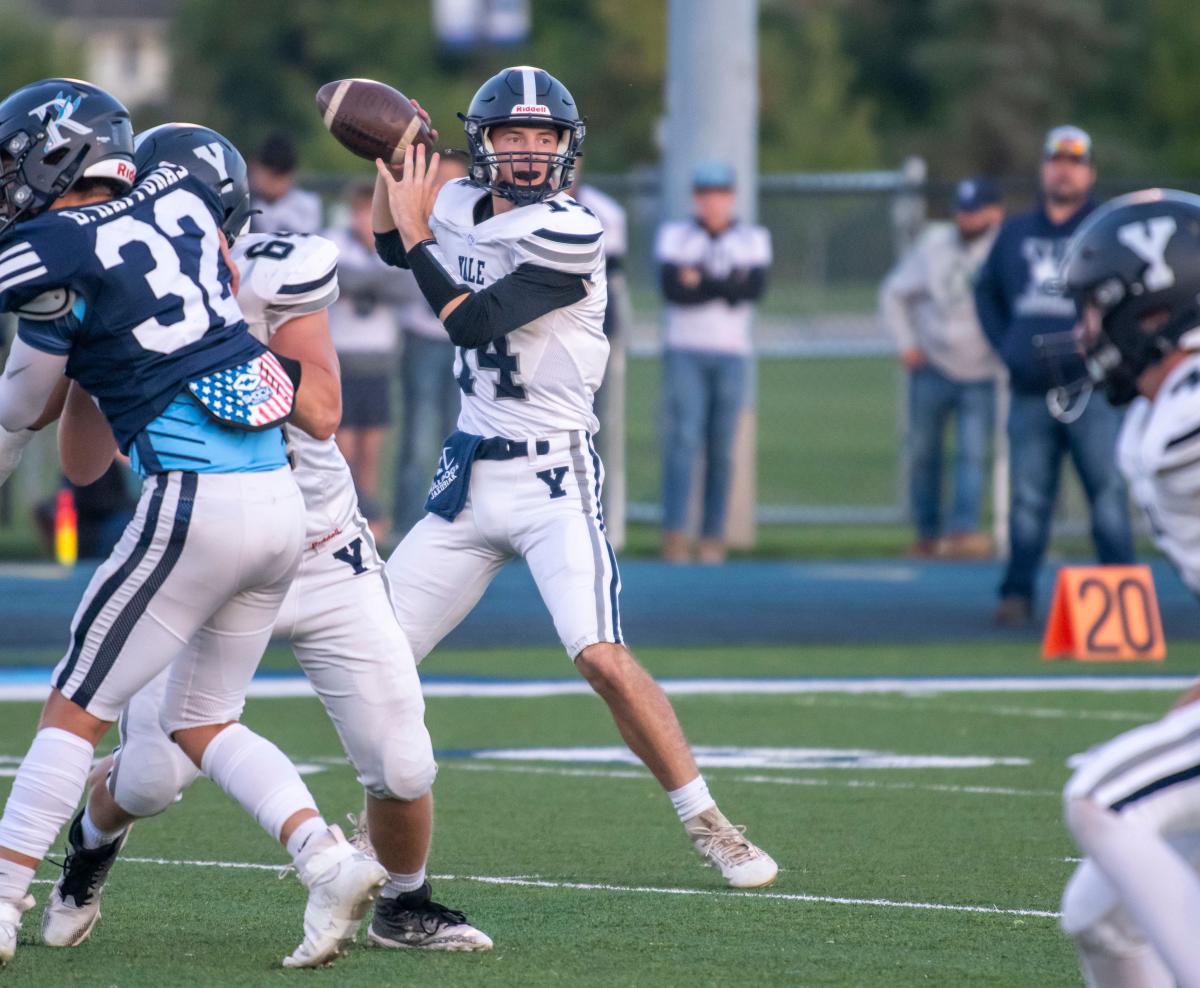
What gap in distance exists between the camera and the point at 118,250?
14.4 feet

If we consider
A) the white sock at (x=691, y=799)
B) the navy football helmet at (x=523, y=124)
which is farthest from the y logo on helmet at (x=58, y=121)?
the white sock at (x=691, y=799)

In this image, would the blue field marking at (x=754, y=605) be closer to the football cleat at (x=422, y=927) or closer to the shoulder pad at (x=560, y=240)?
the shoulder pad at (x=560, y=240)

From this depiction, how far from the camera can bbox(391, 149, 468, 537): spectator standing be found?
42.9 ft

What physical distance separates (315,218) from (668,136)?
2.85 meters

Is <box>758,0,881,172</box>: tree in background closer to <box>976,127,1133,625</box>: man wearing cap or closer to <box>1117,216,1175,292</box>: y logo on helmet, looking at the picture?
<box>976,127,1133,625</box>: man wearing cap

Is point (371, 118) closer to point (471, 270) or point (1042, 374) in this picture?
point (471, 270)

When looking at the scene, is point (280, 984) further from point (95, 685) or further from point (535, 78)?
point (535, 78)

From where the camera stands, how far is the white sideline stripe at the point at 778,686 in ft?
29.7

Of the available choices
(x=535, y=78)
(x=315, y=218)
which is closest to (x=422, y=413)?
(x=315, y=218)

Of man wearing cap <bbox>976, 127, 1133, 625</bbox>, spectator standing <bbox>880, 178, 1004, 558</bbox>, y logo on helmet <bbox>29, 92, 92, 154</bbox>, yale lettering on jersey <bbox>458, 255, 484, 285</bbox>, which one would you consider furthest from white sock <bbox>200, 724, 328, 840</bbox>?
spectator standing <bbox>880, 178, 1004, 558</bbox>

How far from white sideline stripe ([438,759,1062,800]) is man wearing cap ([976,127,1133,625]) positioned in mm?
3389

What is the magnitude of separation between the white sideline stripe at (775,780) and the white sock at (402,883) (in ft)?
7.61

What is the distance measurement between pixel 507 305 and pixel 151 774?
5.23 ft

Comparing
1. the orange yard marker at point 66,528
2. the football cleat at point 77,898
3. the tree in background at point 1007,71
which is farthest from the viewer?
the tree in background at point 1007,71
